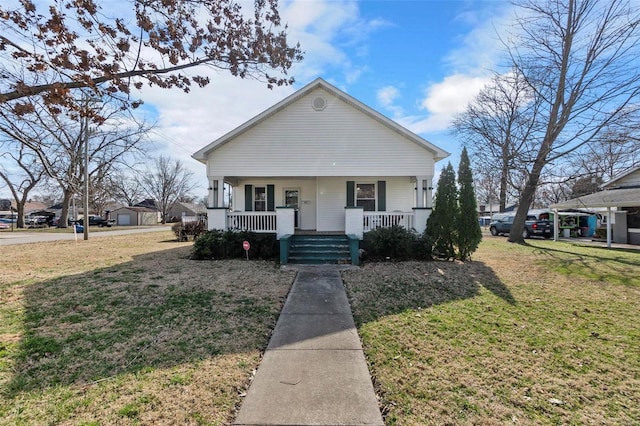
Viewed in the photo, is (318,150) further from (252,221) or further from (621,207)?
(621,207)

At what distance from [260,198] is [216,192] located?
2696 mm

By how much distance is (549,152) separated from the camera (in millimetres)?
15547

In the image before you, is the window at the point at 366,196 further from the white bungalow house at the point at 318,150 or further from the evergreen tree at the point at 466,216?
the evergreen tree at the point at 466,216

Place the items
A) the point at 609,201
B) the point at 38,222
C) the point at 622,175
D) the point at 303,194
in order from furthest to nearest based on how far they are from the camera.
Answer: the point at 38,222 < the point at 622,175 < the point at 609,201 < the point at 303,194

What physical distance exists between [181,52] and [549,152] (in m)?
16.8

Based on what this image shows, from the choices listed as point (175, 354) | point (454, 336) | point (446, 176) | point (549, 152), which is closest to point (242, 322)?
point (175, 354)

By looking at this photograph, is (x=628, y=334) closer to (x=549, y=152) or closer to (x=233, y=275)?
(x=233, y=275)

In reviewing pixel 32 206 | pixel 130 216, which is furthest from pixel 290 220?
pixel 32 206

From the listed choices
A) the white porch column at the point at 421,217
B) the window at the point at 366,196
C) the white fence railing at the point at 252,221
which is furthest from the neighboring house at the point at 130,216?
the white porch column at the point at 421,217

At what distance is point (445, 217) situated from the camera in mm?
10539

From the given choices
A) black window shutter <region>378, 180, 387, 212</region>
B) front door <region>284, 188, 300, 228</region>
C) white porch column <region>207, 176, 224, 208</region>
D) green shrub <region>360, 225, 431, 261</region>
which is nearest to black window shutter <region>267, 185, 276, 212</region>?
front door <region>284, 188, 300, 228</region>

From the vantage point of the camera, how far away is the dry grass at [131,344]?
2.94 m

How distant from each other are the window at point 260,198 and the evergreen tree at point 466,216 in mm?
8190

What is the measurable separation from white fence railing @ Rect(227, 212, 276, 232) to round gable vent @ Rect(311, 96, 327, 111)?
174 inches
